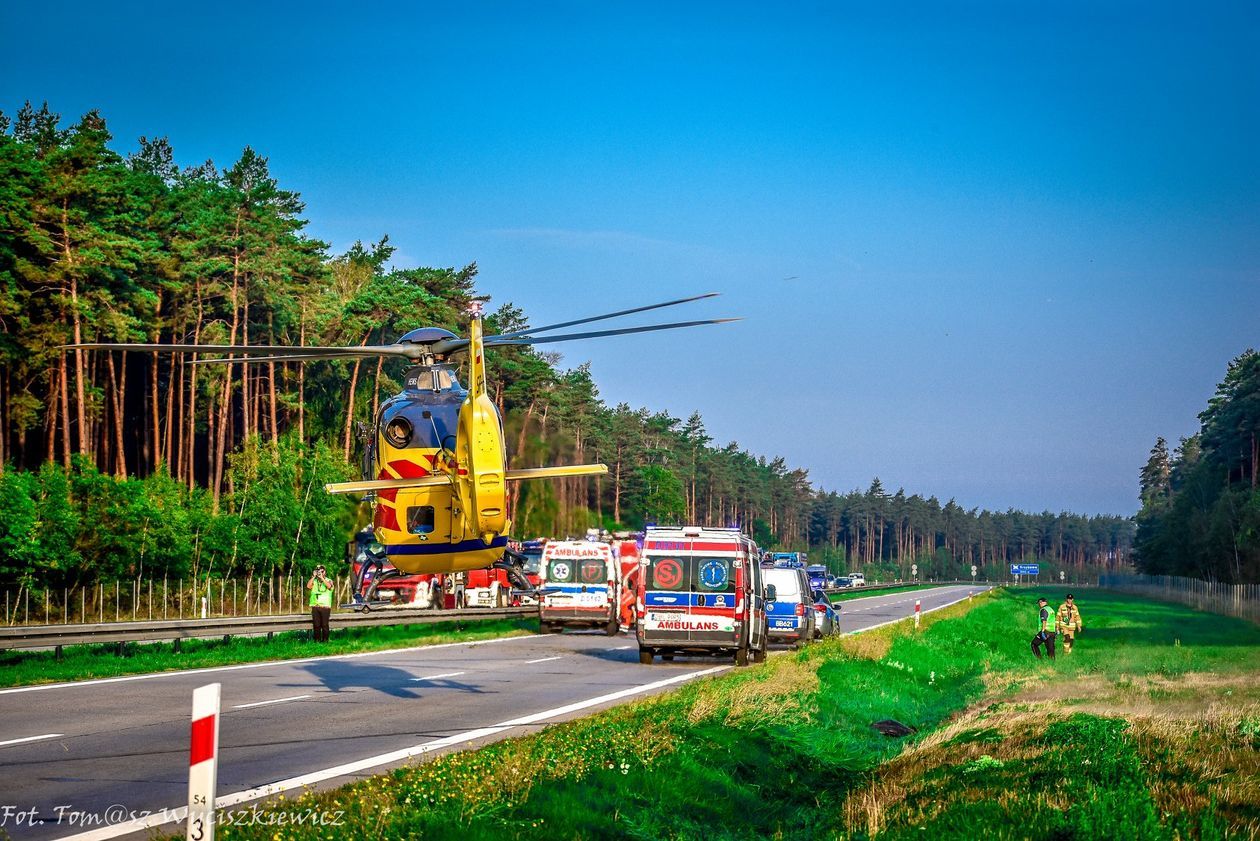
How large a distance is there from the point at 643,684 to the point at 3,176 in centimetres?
4475

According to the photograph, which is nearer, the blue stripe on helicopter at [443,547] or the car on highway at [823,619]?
the blue stripe on helicopter at [443,547]

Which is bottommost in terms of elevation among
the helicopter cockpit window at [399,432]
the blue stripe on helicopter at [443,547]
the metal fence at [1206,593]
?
the metal fence at [1206,593]

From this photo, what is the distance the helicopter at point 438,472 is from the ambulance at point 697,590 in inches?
376

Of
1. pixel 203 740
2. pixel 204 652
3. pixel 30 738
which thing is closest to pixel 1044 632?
pixel 204 652

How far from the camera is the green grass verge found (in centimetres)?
2647

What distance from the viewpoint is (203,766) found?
7.95 metres

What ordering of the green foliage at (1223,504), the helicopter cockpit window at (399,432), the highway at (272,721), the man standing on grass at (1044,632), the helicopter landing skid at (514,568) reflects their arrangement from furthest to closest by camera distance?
1. the green foliage at (1223,504)
2. the man standing on grass at (1044,632)
3. the helicopter landing skid at (514,568)
4. the helicopter cockpit window at (399,432)
5. the highway at (272,721)

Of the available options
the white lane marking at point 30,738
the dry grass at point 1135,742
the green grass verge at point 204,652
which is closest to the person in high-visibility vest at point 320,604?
the green grass verge at point 204,652

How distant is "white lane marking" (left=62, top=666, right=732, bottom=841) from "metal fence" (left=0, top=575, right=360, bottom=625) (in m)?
21.6

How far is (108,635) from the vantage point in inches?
1115

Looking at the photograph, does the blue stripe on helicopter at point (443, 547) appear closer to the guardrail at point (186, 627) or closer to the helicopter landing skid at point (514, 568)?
the helicopter landing skid at point (514, 568)

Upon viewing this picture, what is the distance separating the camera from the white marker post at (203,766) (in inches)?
303

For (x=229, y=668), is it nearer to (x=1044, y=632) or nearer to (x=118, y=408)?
(x=1044, y=632)

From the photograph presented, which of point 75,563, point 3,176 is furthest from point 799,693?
point 3,176
